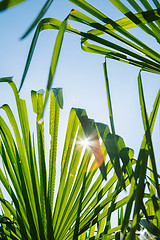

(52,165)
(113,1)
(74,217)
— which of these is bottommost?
(74,217)

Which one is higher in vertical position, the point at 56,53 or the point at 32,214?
the point at 56,53

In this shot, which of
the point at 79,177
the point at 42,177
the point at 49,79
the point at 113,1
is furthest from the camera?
the point at 79,177

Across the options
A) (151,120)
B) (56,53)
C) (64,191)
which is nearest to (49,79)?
(56,53)

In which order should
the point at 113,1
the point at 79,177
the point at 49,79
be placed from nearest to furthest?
the point at 49,79, the point at 113,1, the point at 79,177

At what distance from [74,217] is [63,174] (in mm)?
228

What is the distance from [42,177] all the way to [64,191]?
0.48ft

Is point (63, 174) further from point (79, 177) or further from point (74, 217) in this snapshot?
point (74, 217)

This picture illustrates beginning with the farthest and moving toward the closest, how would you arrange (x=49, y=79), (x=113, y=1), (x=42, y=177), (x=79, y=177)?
(x=79, y=177) < (x=42, y=177) < (x=113, y=1) < (x=49, y=79)

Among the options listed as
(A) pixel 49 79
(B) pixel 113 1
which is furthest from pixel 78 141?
(A) pixel 49 79

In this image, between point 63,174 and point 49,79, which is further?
point 63,174

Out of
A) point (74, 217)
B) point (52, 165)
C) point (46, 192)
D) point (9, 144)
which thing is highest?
point (9, 144)

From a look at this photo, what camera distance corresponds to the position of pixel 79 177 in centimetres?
119

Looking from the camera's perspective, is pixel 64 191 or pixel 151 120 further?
pixel 64 191

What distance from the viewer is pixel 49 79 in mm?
432
